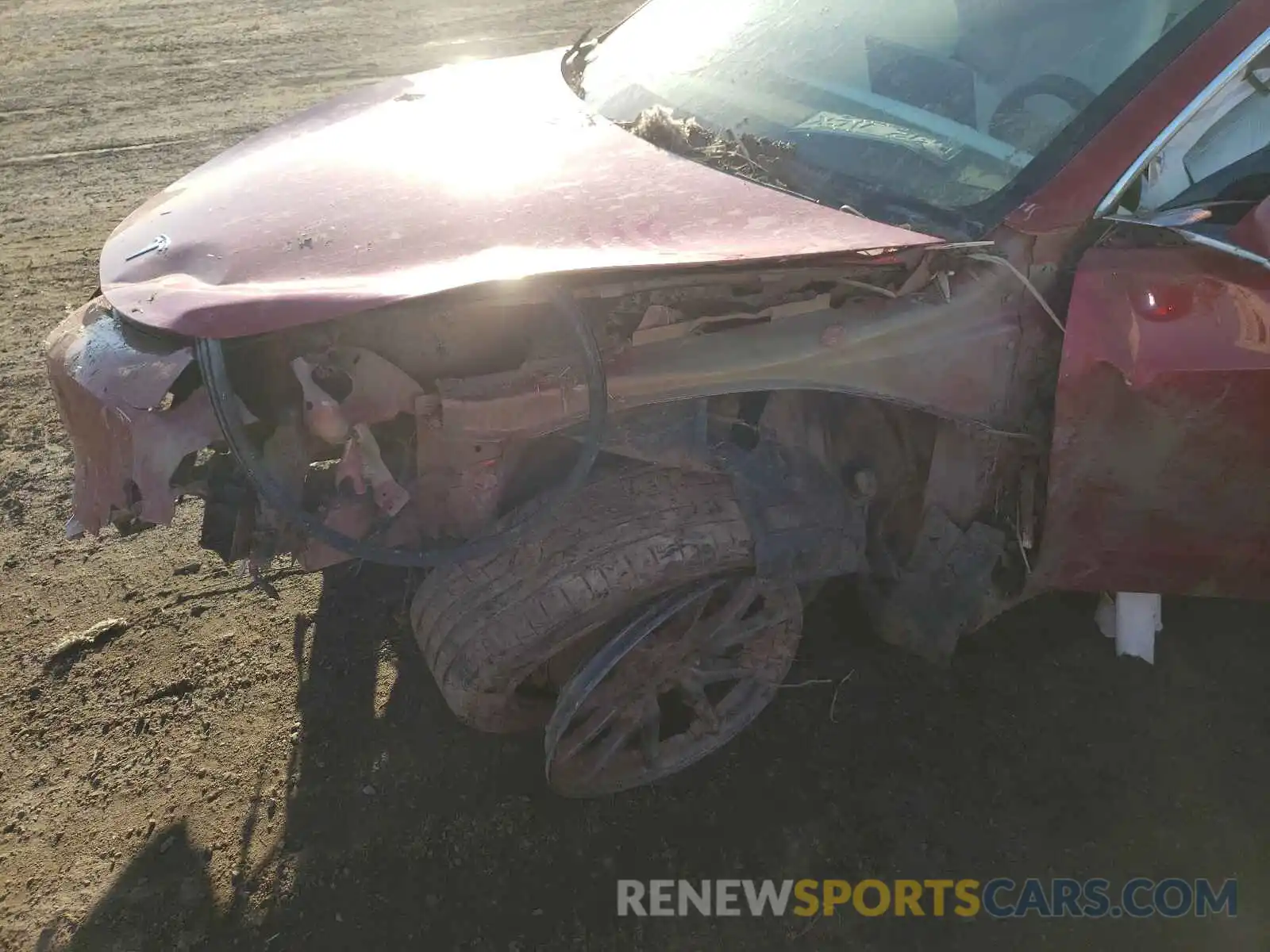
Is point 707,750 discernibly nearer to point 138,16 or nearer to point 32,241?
point 32,241

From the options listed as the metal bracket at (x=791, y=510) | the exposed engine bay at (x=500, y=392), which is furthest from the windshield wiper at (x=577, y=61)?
the metal bracket at (x=791, y=510)

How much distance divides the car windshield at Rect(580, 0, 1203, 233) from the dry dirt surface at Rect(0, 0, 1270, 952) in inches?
51.8

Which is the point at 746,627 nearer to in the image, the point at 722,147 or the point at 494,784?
the point at 494,784

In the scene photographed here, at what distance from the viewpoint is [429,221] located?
5.99 feet

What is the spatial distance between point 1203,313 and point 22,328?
498 cm

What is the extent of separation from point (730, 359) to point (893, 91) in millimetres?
894

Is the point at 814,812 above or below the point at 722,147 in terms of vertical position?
below

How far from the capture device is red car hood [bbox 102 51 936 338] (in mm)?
1623

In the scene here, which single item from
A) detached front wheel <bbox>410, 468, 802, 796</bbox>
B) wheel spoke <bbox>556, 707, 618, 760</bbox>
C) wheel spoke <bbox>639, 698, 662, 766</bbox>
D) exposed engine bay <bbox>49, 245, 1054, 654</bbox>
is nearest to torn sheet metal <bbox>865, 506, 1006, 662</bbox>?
exposed engine bay <bbox>49, 245, 1054, 654</bbox>

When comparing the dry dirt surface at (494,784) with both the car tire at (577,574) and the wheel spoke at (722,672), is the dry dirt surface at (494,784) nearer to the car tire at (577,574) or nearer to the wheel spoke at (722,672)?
the wheel spoke at (722,672)

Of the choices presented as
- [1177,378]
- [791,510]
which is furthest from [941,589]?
[1177,378]

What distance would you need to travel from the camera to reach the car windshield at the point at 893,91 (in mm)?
1894

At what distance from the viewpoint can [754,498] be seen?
1.99 meters

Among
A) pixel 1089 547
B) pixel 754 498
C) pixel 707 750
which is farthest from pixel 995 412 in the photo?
pixel 707 750
